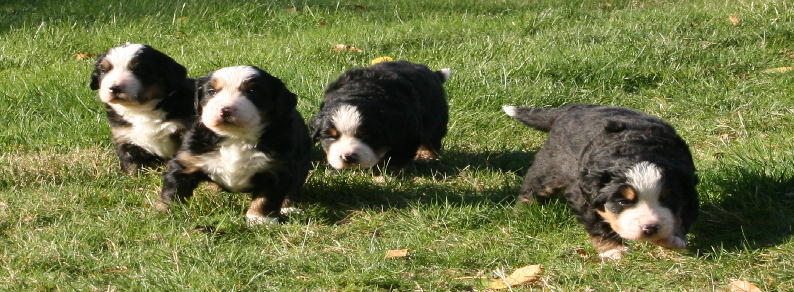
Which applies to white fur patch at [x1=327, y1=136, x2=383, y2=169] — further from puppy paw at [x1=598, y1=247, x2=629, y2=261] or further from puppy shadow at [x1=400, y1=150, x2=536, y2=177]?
puppy paw at [x1=598, y1=247, x2=629, y2=261]

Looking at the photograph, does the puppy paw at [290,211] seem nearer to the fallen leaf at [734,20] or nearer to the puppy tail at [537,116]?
the puppy tail at [537,116]

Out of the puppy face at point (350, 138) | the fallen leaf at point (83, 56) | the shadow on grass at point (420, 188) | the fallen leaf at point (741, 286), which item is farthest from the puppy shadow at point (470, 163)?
the fallen leaf at point (83, 56)

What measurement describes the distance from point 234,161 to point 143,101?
0.86 m

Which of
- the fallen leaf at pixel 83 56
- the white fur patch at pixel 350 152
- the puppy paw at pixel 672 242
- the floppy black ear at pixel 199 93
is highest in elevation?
the floppy black ear at pixel 199 93

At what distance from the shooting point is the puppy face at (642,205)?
14.0 ft

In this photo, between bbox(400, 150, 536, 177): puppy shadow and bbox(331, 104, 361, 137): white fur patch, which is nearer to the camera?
bbox(331, 104, 361, 137): white fur patch

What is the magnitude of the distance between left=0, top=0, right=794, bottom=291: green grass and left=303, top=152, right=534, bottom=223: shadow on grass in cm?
2

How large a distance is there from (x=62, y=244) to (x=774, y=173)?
339 centimetres

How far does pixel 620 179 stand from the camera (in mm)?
4367

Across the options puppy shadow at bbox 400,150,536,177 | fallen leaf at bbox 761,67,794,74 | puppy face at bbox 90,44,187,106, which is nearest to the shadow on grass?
puppy shadow at bbox 400,150,536,177

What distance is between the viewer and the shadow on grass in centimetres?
537

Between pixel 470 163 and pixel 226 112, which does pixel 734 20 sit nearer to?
pixel 470 163

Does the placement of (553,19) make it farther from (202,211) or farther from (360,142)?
(202,211)

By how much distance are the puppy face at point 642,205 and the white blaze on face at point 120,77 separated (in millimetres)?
2567
